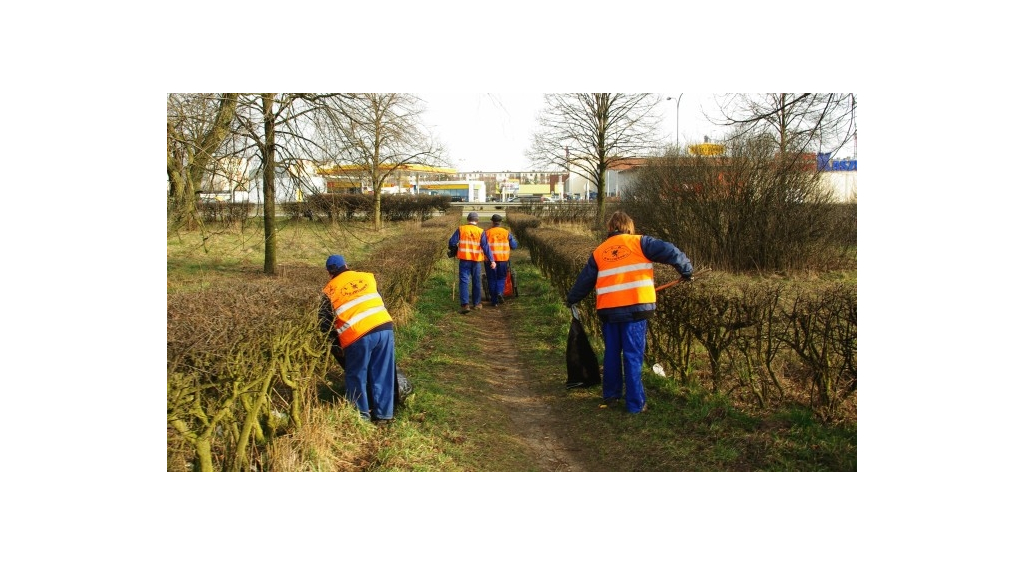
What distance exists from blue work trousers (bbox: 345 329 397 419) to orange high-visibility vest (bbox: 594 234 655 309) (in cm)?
188

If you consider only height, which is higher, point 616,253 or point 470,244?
point 470,244

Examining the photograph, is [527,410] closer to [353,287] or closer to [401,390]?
[401,390]

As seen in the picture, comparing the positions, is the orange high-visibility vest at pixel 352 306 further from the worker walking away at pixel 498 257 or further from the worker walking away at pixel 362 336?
the worker walking away at pixel 498 257

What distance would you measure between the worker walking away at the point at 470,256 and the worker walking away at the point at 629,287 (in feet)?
18.4

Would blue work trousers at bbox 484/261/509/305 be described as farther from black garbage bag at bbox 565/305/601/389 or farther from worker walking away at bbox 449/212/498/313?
black garbage bag at bbox 565/305/601/389

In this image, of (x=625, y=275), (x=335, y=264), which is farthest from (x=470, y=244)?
(x=625, y=275)

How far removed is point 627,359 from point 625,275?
28.0 inches

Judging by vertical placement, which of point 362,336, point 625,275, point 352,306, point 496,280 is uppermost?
point 625,275

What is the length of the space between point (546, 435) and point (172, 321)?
3088 mm

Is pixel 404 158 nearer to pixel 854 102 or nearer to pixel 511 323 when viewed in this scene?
pixel 511 323

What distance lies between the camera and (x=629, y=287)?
5402mm

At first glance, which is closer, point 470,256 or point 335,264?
point 335,264

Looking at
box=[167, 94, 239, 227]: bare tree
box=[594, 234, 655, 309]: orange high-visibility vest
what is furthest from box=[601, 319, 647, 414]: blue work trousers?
box=[167, 94, 239, 227]: bare tree

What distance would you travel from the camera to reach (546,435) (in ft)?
18.3
